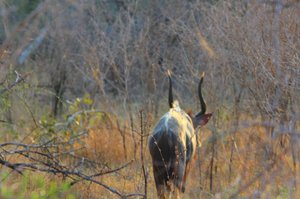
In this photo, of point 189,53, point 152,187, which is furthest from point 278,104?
point 189,53

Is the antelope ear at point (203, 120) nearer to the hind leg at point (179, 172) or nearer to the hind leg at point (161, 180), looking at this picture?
the hind leg at point (179, 172)

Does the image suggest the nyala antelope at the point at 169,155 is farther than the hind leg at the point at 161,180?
No

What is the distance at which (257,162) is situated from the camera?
7551mm

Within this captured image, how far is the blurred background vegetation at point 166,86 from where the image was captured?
7234mm

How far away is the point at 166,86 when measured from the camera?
1396cm

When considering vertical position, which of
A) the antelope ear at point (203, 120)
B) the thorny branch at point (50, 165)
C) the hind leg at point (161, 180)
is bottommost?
the thorny branch at point (50, 165)

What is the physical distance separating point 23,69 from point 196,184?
7.10m

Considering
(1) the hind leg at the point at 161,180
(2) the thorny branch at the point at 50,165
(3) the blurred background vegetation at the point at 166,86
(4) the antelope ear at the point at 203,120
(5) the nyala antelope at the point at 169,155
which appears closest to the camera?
(2) the thorny branch at the point at 50,165

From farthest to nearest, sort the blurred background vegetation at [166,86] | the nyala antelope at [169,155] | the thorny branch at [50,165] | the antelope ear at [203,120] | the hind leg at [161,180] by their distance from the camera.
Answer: the antelope ear at [203,120] → the hind leg at [161,180] → the nyala antelope at [169,155] → the blurred background vegetation at [166,86] → the thorny branch at [50,165]

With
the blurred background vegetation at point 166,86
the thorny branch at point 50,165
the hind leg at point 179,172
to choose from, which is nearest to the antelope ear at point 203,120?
the blurred background vegetation at point 166,86

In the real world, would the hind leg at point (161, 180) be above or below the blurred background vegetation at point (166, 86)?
below

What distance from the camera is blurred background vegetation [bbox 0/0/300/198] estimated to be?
723 cm

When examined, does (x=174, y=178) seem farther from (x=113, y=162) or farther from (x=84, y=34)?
(x=84, y=34)

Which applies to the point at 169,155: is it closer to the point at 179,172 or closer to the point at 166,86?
the point at 179,172
